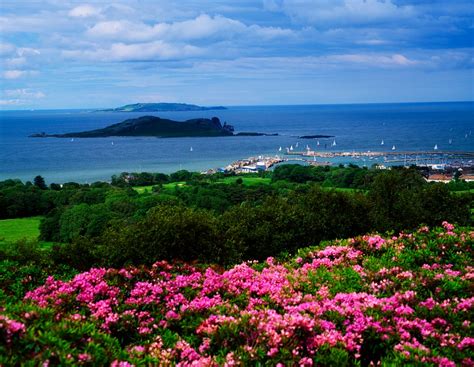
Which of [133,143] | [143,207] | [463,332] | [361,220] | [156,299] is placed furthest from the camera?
[133,143]

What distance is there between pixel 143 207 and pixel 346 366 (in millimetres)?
44279

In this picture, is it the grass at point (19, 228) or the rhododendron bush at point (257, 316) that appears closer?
the rhododendron bush at point (257, 316)

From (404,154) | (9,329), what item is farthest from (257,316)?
(404,154)

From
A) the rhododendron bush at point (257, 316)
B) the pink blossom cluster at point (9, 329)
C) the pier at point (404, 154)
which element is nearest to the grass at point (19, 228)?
the rhododendron bush at point (257, 316)

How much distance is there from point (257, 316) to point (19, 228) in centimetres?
5153

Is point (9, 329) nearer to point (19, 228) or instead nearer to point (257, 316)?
point (257, 316)

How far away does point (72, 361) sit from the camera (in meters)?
4.93

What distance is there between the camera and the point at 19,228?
2053 inches

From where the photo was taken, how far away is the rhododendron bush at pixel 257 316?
561 cm

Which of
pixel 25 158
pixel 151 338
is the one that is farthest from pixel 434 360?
pixel 25 158

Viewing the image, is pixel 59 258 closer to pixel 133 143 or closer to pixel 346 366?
pixel 346 366

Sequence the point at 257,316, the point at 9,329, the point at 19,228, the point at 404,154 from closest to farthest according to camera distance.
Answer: the point at 9,329
the point at 257,316
the point at 19,228
the point at 404,154

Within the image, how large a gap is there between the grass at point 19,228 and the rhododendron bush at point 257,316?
3988 cm

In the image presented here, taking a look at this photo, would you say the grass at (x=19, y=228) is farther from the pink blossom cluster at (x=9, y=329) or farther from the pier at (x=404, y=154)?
the pier at (x=404, y=154)
